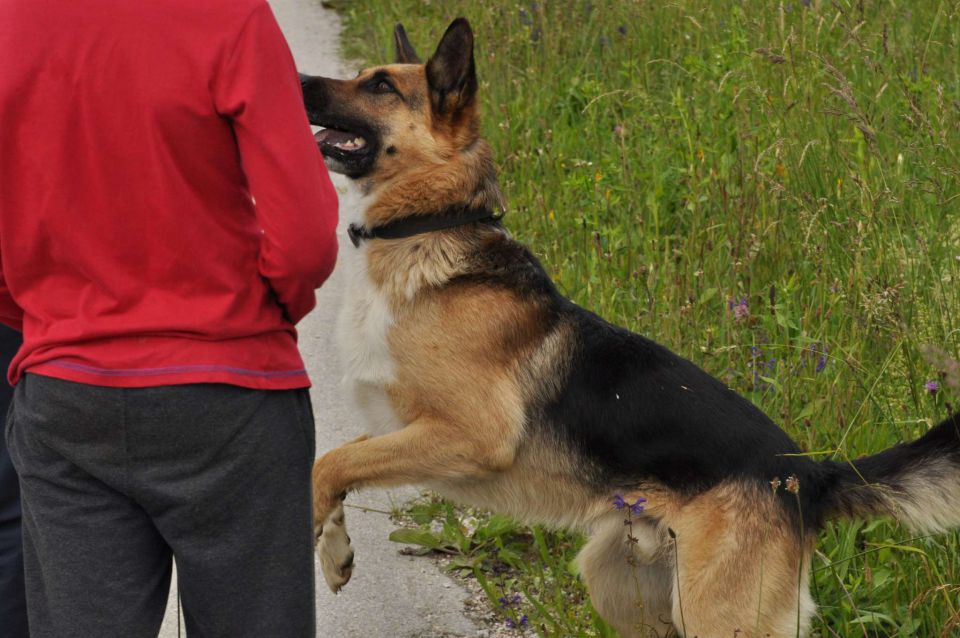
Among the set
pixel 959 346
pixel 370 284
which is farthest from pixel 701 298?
pixel 370 284

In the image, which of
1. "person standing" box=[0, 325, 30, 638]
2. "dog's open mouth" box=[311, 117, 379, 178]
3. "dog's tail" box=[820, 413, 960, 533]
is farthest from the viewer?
"dog's open mouth" box=[311, 117, 379, 178]

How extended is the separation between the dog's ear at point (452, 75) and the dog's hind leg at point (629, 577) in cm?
149

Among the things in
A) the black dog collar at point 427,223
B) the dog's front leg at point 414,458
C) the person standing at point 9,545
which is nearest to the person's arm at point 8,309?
the person standing at point 9,545

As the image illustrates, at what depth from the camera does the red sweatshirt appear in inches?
77.1

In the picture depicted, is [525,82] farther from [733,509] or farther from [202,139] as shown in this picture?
[202,139]

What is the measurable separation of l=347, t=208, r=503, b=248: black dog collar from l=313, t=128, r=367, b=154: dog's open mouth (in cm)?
30

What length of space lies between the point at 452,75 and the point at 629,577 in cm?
173

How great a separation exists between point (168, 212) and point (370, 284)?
1694 millimetres

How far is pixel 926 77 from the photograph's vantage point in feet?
20.2

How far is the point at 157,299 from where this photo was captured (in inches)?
82.7

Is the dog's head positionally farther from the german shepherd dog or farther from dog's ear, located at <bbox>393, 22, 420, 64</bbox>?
dog's ear, located at <bbox>393, 22, 420, 64</bbox>

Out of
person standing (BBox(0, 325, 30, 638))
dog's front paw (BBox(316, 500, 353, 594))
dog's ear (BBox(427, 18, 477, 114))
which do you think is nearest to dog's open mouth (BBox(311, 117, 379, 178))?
dog's ear (BBox(427, 18, 477, 114))

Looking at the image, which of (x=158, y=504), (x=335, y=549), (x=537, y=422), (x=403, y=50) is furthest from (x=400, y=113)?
(x=158, y=504)

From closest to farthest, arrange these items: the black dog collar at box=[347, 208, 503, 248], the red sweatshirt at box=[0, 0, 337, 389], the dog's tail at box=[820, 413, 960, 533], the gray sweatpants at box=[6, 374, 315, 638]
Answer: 1. the red sweatshirt at box=[0, 0, 337, 389]
2. the gray sweatpants at box=[6, 374, 315, 638]
3. the dog's tail at box=[820, 413, 960, 533]
4. the black dog collar at box=[347, 208, 503, 248]
